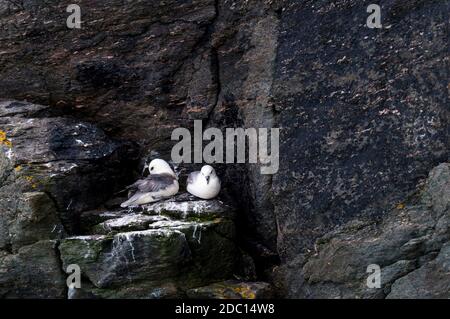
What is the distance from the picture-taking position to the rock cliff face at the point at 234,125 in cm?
638

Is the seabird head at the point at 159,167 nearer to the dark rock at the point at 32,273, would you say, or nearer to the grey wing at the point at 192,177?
the grey wing at the point at 192,177

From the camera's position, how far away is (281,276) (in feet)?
22.7

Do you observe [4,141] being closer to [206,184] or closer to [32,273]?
[32,273]

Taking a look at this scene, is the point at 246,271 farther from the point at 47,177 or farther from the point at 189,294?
the point at 47,177

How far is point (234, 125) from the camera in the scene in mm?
7461

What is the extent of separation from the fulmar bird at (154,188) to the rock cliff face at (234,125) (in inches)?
6.0

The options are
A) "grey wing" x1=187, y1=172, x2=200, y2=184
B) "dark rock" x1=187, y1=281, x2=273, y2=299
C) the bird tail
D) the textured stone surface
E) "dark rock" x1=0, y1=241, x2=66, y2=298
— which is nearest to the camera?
the textured stone surface

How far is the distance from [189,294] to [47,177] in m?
1.61

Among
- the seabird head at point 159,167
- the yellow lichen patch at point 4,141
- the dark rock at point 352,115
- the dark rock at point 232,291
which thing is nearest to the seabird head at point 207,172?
the seabird head at point 159,167

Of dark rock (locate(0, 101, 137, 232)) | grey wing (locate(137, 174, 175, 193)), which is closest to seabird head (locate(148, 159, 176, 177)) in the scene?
grey wing (locate(137, 174, 175, 193))

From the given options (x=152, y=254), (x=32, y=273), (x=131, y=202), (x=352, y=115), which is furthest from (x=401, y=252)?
(x=32, y=273)

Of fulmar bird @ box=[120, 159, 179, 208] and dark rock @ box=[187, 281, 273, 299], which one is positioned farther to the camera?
fulmar bird @ box=[120, 159, 179, 208]

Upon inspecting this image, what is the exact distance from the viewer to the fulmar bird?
708 centimetres

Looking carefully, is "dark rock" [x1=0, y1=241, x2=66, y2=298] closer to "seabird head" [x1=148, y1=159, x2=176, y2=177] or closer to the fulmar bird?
the fulmar bird
